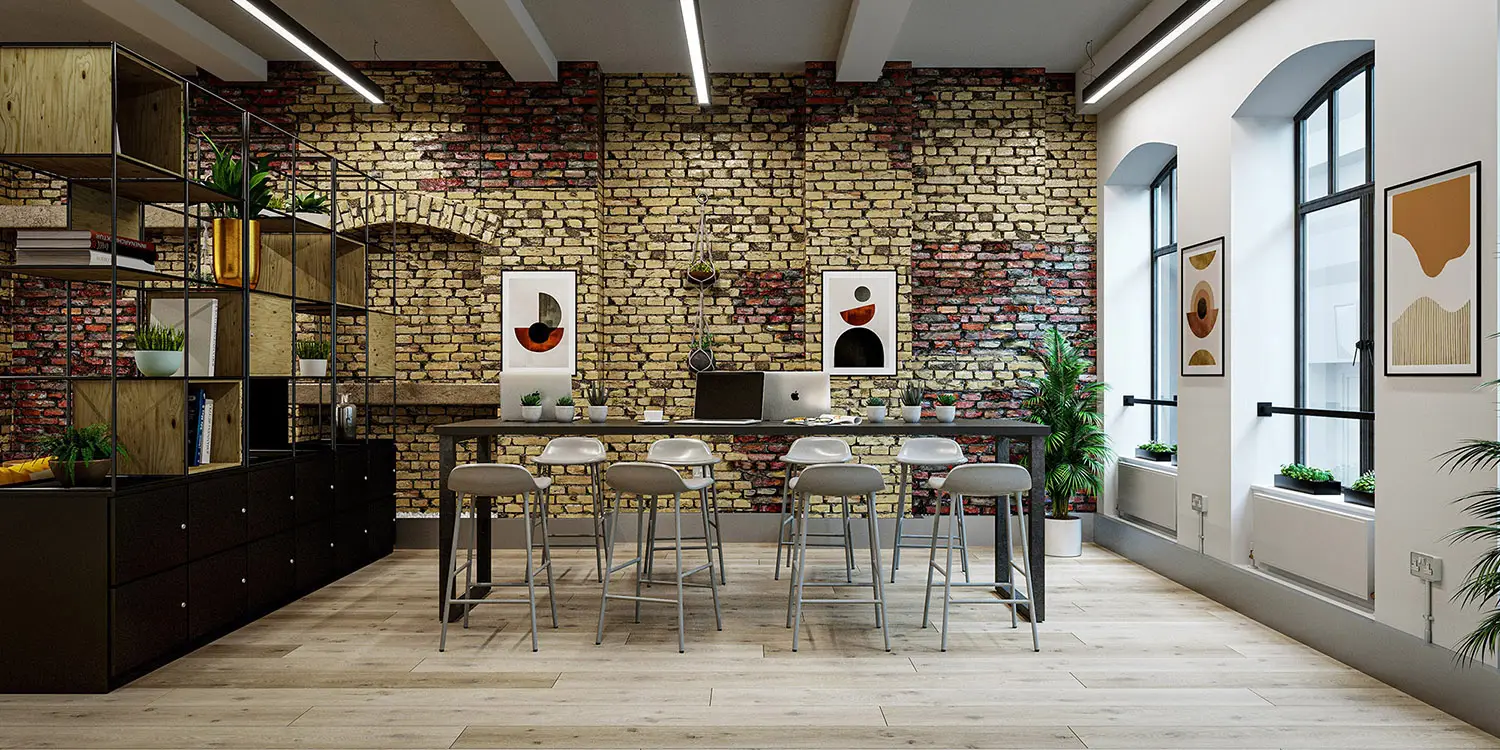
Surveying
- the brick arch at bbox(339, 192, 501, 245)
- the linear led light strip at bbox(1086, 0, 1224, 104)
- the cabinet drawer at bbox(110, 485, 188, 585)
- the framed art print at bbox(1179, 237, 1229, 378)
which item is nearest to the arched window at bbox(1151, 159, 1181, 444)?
the framed art print at bbox(1179, 237, 1229, 378)

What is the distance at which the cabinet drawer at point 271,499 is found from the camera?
16.4 ft

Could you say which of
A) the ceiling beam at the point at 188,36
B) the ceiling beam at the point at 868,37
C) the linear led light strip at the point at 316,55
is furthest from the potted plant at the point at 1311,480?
the ceiling beam at the point at 188,36

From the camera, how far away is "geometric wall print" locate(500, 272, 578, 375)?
7453 millimetres

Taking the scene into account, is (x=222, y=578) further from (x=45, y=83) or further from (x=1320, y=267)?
Answer: (x=1320, y=267)

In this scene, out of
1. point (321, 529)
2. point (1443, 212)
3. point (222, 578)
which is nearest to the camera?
point (1443, 212)

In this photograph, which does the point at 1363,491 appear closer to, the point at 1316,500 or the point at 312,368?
the point at 1316,500

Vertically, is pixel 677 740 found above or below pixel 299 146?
below

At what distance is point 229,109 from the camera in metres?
7.59

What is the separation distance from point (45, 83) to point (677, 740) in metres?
4.14

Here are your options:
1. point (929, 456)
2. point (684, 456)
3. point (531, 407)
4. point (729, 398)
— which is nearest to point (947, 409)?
point (929, 456)

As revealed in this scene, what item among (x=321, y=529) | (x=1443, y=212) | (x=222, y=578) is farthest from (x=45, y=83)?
(x=1443, y=212)

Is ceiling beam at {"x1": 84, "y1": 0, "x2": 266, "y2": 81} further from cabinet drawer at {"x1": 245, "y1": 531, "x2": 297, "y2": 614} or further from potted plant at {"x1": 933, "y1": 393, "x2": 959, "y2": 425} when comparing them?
potted plant at {"x1": 933, "y1": 393, "x2": 959, "y2": 425}

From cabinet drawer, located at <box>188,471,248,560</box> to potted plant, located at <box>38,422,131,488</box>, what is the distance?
44 centimetres

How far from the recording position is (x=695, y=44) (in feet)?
18.1
